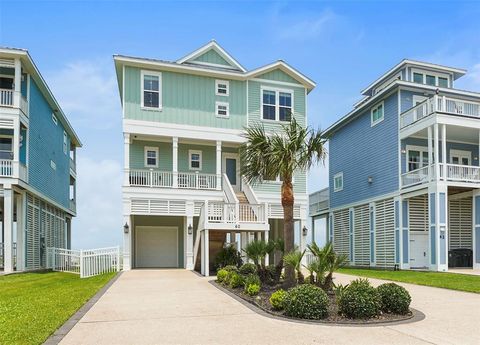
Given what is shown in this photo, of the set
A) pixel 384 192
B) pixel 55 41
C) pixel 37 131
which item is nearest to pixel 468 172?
pixel 384 192

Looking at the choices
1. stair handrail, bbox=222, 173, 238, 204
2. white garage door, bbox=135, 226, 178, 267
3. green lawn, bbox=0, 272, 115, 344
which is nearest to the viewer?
green lawn, bbox=0, 272, 115, 344

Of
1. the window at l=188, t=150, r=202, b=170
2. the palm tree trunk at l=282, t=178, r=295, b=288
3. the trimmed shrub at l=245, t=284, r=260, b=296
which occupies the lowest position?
the trimmed shrub at l=245, t=284, r=260, b=296

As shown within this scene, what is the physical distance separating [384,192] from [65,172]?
22571mm

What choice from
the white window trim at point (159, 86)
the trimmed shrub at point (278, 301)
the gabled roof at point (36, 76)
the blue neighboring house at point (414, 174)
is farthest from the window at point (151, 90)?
the trimmed shrub at point (278, 301)

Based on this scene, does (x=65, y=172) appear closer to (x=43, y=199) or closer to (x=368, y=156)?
(x=43, y=199)

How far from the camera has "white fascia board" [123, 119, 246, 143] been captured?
22203mm

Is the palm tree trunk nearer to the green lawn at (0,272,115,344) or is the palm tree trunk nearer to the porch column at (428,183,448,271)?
the green lawn at (0,272,115,344)

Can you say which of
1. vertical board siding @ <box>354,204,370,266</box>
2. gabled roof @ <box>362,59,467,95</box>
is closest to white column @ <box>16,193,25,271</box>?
vertical board siding @ <box>354,204,370,266</box>

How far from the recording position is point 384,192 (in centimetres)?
2512

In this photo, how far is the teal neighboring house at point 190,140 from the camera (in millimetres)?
21734

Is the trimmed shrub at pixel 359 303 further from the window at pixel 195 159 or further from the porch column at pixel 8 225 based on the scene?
the window at pixel 195 159

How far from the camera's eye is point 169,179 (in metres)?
22.8

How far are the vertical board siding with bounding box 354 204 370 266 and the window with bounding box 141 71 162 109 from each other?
13959 mm

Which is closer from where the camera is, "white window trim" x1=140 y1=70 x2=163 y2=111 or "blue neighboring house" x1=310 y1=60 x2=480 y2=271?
"blue neighboring house" x1=310 y1=60 x2=480 y2=271
